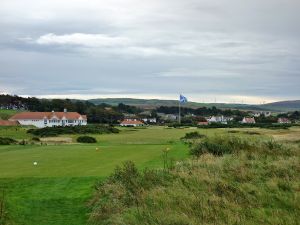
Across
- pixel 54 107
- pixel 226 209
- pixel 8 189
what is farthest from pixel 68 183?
pixel 54 107

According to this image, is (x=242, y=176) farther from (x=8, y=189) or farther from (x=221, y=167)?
(x=8, y=189)

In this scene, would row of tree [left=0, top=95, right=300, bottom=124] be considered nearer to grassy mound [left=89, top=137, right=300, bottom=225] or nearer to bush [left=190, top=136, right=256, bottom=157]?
bush [left=190, top=136, right=256, bottom=157]

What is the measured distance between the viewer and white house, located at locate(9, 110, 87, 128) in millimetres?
114688

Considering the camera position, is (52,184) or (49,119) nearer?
(52,184)

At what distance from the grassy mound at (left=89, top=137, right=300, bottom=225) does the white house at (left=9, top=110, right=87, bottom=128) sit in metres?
102

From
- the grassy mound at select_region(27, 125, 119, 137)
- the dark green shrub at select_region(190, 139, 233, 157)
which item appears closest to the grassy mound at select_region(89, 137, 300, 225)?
the dark green shrub at select_region(190, 139, 233, 157)

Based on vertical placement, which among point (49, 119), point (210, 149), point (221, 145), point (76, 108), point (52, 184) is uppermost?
point (76, 108)

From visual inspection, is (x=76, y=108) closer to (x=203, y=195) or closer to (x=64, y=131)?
(x=64, y=131)

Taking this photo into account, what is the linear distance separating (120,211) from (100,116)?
119 metres

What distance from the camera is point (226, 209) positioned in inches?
381

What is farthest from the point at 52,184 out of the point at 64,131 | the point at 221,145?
the point at 64,131

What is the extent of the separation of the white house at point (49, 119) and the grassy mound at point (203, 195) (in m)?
102

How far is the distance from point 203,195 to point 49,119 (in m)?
108

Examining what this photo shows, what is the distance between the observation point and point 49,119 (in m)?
116
